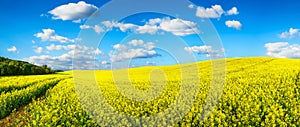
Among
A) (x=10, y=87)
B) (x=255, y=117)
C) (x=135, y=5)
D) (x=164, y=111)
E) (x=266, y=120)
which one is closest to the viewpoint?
(x=266, y=120)

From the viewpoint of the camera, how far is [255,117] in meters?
12.2

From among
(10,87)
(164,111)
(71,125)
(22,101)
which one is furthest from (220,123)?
(10,87)

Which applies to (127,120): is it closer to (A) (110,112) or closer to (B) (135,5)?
(A) (110,112)

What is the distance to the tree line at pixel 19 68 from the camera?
1730 inches

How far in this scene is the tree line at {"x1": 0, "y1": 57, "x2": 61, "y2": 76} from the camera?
43.9m

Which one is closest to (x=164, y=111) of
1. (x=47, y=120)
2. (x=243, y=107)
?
(x=243, y=107)

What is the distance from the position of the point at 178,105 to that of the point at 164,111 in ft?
2.66

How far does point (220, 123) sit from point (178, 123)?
52.6 inches

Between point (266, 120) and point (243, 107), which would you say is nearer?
point (266, 120)

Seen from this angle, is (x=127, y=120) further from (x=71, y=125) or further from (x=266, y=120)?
(x=266, y=120)

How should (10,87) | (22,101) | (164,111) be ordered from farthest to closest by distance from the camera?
(10,87)
(22,101)
(164,111)

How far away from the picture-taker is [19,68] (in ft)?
155

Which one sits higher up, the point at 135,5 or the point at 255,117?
the point at 135,5

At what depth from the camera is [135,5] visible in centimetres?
1419
